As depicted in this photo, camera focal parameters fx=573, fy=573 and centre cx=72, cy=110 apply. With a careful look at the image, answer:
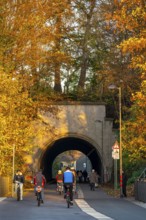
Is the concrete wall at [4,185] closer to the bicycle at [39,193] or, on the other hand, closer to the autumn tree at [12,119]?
the autumn tree at [12,119]

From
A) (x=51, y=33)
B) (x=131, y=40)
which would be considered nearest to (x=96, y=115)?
(x=51, y=33)

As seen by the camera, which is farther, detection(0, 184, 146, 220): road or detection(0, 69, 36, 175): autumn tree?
detection(0, 69, 36, 175): autumn tree

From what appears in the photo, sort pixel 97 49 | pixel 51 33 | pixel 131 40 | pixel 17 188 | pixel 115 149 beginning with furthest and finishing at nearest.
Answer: pixel 97 49 < pixel 51 33 < pixel 115 149 < pixel 17 188 < pixel 131 40

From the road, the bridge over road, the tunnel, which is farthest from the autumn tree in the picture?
the tunnel

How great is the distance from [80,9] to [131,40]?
30120 mm

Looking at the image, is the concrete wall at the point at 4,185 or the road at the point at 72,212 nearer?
the road at the point at 72,212

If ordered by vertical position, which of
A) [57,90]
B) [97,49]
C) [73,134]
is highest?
[97,49]

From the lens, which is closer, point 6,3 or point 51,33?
point 6,3

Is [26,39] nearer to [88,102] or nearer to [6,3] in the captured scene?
[6,3]

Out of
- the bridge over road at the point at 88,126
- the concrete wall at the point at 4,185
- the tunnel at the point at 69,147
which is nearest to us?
the concrete wall at the point at 4,185

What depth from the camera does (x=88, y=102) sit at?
5762cm

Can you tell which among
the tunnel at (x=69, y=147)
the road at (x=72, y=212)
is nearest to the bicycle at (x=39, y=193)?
the road at (x=72, y=212)

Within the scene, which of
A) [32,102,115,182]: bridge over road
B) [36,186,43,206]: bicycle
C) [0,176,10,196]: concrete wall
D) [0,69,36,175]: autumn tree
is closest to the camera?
[36,186,43,206]: bicycle

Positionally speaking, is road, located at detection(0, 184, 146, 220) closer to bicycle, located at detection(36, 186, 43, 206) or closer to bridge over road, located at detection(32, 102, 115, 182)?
bicycle, located at detection(36, 186, 43, 206)
